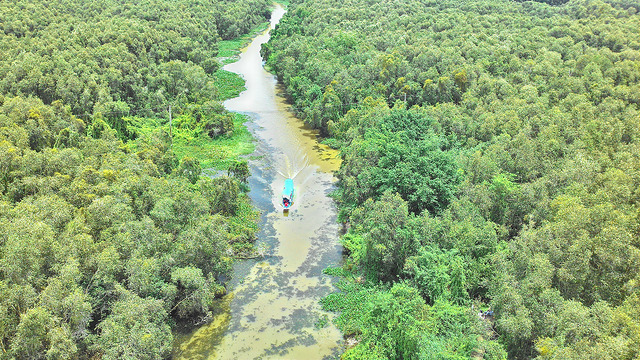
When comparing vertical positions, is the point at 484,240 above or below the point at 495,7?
below

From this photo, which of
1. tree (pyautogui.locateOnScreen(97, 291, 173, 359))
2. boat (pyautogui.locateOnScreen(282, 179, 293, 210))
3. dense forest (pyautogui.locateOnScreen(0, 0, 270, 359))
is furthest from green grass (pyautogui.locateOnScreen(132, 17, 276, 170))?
tree (pyautogui.locateOnScreen(97, 291, 173, 359))

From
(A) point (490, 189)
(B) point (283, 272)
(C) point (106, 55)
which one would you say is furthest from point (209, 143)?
(A) point (490, 189)

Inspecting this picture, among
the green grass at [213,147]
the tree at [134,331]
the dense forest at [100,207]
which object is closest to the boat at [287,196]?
the dense forest at [100,207]

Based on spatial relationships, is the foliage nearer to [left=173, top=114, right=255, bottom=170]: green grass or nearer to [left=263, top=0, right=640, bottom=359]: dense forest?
[left=173, top=114, right=255, bottom=170]: green grass

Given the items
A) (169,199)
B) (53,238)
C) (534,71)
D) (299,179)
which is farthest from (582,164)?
(53,238)

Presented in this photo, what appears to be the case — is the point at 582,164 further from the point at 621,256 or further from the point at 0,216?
the point at 0,216

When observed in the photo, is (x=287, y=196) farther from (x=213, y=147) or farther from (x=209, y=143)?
(x=209, y=143)

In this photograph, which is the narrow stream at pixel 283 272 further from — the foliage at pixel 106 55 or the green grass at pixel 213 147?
the foliage at pixel 106 55
